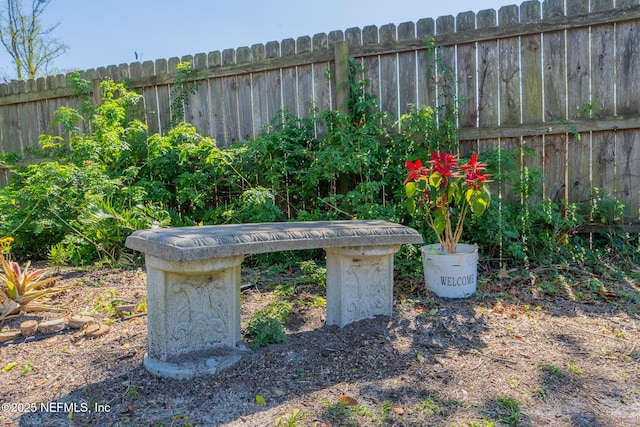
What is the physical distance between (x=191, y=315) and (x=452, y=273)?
201 centimetres

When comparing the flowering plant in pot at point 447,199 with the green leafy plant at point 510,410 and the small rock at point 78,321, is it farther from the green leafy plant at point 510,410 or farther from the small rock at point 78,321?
the small rock at point 78,321

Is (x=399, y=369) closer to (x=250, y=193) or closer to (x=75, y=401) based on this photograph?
(x=75, y=401)

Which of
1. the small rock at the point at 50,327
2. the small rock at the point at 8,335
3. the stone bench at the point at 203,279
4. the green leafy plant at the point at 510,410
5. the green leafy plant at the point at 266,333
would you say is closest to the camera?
the green leafy plant at the point at 510,410

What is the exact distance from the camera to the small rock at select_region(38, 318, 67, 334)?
304cm

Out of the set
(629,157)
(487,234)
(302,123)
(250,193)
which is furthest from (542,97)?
(250,193)

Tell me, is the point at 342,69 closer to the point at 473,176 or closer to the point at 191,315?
the point at 473,176

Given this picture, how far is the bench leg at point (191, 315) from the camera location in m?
2.44

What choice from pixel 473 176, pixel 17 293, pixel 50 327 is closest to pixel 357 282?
pixel 473 176

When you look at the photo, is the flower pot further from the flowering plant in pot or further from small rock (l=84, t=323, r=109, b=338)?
small rock (l=84, t=323, r=109, b=338)

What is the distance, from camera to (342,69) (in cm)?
521

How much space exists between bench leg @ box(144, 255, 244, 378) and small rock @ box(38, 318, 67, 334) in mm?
898

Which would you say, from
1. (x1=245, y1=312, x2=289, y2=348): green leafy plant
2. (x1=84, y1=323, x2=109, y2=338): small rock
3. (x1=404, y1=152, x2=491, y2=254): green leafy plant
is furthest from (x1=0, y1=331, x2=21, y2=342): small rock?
(x1=404, y1=152, x2=491, y2=254): green leafy plant

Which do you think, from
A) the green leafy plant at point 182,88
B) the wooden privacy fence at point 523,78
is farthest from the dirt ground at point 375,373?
the green leafy plant at point 182,88

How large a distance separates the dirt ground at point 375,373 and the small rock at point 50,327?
0.05 meters
